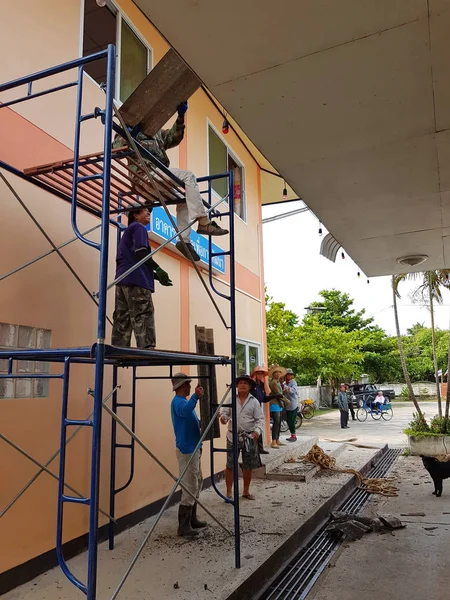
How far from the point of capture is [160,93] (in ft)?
11.9

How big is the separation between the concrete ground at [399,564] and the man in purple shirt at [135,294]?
9.16 feet

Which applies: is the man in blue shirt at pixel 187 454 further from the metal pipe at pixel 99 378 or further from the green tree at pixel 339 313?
the green tree at pixel 339 313

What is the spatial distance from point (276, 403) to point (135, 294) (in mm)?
6721

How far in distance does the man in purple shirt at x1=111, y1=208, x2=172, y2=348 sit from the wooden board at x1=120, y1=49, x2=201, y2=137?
3.01 ft

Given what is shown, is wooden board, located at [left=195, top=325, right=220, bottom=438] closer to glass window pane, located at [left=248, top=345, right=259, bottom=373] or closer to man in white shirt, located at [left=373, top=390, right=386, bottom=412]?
glass window pane, located at [left=248, top=345, right=259, bottom=373]

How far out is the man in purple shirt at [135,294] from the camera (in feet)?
13.4

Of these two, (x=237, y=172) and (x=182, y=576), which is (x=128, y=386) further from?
(x=237, y=172)

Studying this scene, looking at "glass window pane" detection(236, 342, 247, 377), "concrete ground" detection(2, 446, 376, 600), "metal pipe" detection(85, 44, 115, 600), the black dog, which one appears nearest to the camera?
"metal pipe" detection(85, 44, 115, 600)

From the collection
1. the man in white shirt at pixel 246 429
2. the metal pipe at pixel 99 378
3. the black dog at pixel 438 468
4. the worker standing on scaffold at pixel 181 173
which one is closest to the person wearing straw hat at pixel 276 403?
the man in white shirt at pixel 246 429

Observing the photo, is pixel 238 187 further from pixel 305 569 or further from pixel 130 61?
pixel 305 569

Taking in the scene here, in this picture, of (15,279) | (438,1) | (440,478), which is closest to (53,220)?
(15,279)

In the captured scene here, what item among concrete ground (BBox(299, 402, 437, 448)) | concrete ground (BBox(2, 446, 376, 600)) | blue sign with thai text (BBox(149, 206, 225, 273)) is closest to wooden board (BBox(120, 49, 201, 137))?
blue sign with thai text (BBox(149, 206, 225, 273))

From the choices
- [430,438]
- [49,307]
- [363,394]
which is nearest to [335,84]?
[49,307]

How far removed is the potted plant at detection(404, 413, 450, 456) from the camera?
9672mm
